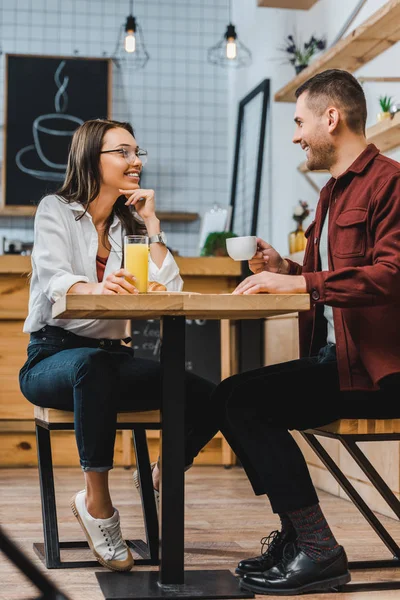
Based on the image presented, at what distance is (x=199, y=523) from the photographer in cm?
278

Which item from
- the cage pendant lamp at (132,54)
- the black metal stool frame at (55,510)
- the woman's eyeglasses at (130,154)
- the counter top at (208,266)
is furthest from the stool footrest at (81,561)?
the cage pendant lamp at (132,54)

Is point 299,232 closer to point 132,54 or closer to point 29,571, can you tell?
point 132,54

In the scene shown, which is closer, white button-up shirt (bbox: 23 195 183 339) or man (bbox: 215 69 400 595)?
man (bbox: 215 69 400 595)

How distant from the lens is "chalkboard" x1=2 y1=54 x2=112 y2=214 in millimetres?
5551

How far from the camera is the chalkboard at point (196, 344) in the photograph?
425 centimetres

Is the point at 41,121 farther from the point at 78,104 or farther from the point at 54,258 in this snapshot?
the point at 54,258

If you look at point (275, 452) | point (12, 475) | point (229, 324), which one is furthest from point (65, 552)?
point (229, 324)

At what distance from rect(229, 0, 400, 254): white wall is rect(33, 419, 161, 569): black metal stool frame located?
2.09 metres

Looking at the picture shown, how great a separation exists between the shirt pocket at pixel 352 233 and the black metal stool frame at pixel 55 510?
23.6 inches

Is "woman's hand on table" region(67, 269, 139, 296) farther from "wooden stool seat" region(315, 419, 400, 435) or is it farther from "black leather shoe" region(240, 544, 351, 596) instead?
"black leather shoe" region(240, 544, 351, 596)

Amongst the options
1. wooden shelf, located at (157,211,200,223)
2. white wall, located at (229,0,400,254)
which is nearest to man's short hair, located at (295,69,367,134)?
white wall, located at (229,0,400,254)

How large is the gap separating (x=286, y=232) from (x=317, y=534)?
3.02m

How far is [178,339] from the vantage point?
1.90 metres

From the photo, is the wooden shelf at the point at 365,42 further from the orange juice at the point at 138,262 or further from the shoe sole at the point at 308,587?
the shoe sole at the point at 308,587
